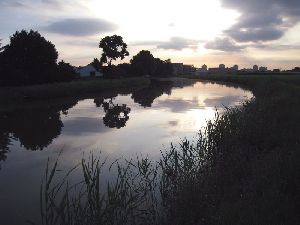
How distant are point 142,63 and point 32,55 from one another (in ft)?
252

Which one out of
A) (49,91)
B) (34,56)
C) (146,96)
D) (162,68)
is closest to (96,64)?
(34,56)

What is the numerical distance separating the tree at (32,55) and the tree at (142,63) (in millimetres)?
65925

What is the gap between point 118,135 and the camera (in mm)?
18734

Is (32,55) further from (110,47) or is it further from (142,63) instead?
(142,63)

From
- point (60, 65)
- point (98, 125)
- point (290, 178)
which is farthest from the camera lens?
point (60, 65)

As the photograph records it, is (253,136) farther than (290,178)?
Yes

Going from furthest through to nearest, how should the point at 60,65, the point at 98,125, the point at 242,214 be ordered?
the point at 60,65 < the point at 98,125 < the point at 242,214

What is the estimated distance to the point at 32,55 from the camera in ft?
167

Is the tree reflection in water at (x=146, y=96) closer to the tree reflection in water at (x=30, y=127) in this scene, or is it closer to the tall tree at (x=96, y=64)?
the tree reflection in water at (x=30, y=127)

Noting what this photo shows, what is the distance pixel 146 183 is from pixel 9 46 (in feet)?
159

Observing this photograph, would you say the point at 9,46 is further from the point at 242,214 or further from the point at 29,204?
the point at 242,214

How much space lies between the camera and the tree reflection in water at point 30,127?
1733 cm

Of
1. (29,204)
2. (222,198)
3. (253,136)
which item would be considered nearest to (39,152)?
(29,204)

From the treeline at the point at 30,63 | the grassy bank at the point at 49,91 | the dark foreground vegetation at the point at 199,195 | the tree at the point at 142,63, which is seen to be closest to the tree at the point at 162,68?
the tree at the point at 142,63
